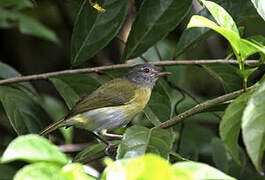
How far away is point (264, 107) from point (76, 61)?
183cm

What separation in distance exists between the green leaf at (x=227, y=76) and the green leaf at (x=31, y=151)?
1768mm

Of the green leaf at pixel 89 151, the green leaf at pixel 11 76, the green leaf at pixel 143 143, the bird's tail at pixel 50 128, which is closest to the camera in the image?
the green leaf at pixel 143 143

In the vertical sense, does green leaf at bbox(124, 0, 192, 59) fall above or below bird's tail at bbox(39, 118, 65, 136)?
above

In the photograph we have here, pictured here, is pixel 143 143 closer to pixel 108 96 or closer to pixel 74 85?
pixel 74 85

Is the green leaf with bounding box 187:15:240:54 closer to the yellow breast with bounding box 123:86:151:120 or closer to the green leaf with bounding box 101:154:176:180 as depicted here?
the green leaf with bounding box 101:154:176:180

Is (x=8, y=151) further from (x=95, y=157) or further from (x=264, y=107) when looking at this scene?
(x=95, y=157)

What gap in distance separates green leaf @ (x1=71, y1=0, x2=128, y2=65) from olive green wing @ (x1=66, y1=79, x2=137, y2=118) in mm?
418

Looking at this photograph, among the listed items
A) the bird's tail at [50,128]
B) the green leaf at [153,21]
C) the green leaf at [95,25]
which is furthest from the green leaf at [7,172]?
the green leaf at [153,21]

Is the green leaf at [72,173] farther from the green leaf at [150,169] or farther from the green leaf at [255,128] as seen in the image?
the green leaf at [255,128]

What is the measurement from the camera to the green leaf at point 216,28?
1578 millimetres

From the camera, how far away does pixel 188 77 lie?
6.20 m

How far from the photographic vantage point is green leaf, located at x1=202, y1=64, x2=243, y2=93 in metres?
2.82

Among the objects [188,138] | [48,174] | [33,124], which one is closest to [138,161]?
[48,174]

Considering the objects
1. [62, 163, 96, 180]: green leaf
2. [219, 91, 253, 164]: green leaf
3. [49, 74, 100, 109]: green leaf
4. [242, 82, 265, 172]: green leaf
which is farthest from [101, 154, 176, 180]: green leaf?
[49, 74, 100, 109]: green leaf
